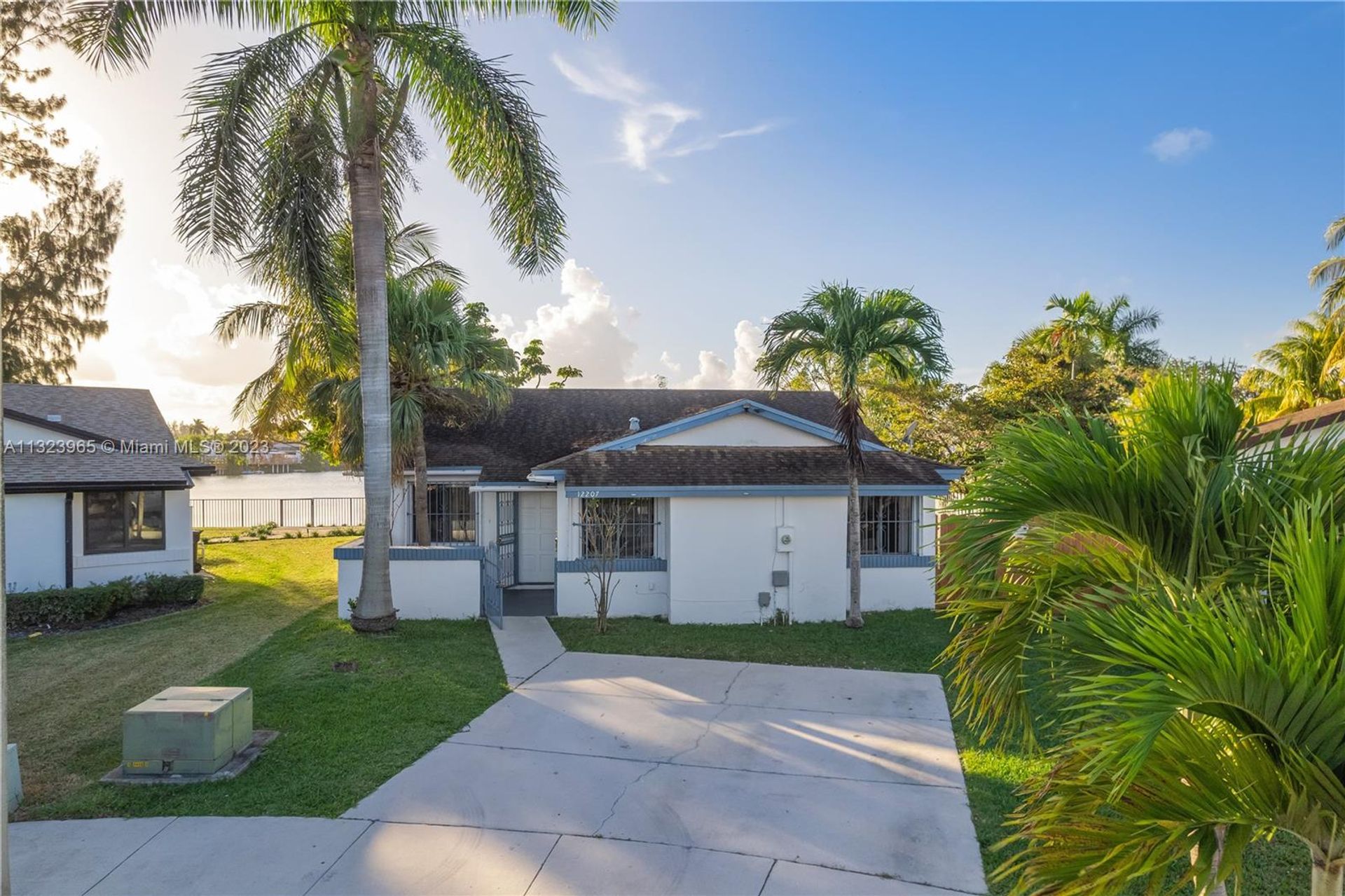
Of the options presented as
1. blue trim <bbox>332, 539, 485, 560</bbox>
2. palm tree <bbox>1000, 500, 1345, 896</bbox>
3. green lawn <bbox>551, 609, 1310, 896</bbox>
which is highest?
palm tree <bbox>1000, 500, 1345, 896</bbox>

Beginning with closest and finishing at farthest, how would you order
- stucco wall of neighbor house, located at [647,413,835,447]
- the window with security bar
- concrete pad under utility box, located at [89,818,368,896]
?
1. concrete pad under utility box, located at [89,818,368,896]
2. stucco wall of neighbor house, located at [647,413,835,447]
3. the window with security bar

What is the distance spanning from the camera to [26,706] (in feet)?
26.1

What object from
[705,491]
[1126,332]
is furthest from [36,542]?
[1126,332]

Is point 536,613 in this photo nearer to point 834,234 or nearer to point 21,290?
point 834,234

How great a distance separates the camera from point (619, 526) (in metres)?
12.9

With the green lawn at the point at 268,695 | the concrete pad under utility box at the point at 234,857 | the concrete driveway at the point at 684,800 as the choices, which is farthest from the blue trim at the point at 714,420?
the concrete pad under utility box at the point at 234,857

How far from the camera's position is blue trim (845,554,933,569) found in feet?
43.0

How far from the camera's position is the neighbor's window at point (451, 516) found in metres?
15.6

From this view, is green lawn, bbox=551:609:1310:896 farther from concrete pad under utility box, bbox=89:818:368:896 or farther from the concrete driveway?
concrete pad under utility box, bbox=89:818:368:896

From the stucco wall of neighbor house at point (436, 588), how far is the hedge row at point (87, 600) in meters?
4.37

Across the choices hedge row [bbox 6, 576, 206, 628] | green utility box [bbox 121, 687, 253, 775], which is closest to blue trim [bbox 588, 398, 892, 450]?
green utility box [bbox 121, 687, 253, 775]

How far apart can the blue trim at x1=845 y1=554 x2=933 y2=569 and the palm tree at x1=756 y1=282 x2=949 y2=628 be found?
2.20 metres

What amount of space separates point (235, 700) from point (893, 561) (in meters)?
10.9

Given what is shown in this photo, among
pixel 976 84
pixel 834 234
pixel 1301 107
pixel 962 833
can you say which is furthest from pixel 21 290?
pixel 1301 107
